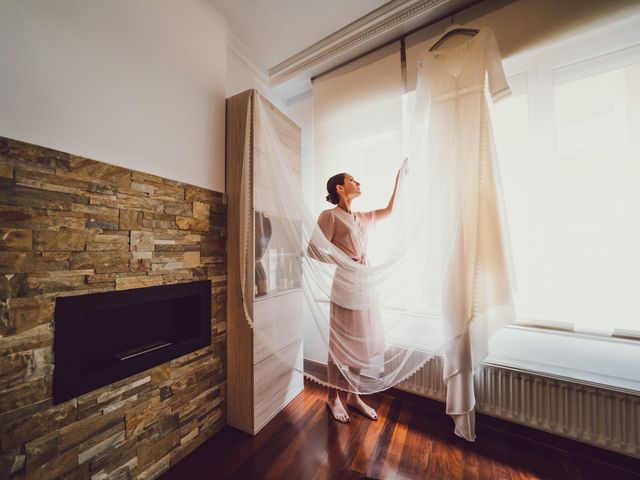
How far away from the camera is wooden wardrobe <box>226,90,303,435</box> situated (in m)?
1.36

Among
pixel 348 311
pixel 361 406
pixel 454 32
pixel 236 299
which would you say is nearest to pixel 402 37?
pixel 454 32

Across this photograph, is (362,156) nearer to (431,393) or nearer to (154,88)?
(154,88)

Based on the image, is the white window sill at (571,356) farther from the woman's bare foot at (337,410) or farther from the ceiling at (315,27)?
the ceiling at (315,27)

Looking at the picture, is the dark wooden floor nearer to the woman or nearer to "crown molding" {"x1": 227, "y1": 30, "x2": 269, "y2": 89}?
the woman

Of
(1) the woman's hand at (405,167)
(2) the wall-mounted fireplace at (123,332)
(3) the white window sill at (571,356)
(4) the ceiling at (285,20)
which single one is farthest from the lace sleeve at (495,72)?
(2) the wall-mounted fireplace at (123,332)

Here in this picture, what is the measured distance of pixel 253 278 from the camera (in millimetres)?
1375

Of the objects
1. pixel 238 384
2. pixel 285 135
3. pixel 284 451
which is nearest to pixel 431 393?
pixel 284 451

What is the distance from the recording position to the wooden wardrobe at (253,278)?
1.36m

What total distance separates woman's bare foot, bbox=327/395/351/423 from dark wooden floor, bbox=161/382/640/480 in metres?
0.03

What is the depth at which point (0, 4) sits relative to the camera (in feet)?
2.53

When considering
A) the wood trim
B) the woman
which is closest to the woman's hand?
the woman

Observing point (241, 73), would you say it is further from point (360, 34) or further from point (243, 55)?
point (360, 34)

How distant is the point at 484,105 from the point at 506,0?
0.81 m

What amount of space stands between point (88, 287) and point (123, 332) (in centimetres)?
30
